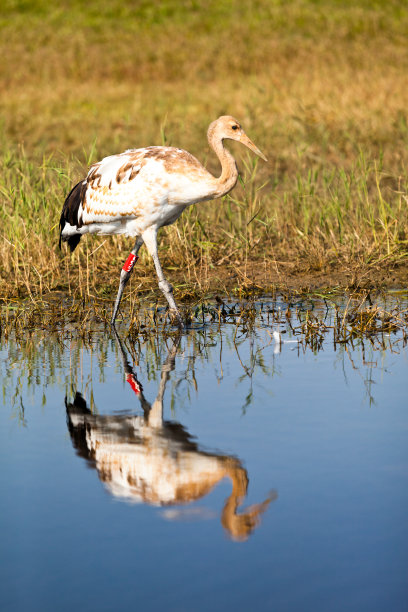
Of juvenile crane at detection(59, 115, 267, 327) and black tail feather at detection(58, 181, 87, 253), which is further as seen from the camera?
black tail feather at detection(58, 181, 87, 253)

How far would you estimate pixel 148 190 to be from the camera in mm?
6871

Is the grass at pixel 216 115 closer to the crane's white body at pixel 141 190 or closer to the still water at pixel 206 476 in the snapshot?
the crane's white body at pixel 141 190

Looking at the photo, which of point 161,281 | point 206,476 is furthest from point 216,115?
point 206,476

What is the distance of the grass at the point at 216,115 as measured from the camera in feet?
27.1

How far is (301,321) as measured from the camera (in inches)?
267

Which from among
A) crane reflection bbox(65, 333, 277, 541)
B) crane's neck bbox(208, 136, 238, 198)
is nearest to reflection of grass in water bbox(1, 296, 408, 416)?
crane reflection bbox(65, 333, 277, 541)

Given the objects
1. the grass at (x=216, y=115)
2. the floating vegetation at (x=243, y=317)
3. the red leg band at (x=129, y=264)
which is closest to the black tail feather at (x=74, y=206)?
the grass at (x=216, y=115)

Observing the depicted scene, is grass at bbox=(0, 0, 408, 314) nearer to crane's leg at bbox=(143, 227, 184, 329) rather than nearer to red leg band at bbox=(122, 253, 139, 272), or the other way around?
red leg band at bbox=(122, 253, 139, 272)

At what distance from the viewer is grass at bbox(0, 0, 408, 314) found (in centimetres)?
825

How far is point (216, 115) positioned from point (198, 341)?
946cm

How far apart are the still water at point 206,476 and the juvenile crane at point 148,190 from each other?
112 centimetres

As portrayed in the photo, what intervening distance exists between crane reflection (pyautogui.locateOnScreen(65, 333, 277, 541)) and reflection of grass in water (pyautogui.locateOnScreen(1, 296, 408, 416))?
0.28m

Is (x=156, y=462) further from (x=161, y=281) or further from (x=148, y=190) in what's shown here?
(x=148, y=190)

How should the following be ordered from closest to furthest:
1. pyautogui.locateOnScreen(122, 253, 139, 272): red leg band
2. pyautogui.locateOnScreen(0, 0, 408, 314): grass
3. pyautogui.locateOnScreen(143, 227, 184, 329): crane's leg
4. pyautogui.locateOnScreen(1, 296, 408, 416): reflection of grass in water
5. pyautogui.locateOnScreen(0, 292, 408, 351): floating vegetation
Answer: pyautogui.locateOnScreen(1, 296, 408, 416): reflection of grass in water < pyautogui.locateOnScreen(0, 292, 408, 351): floating vegetation < pyautogui.locateOnScreen(143, 227, 184, 329): crane's leg < pyautogui.locateOnScreen(122, 253, 139, 272): red leg band < pyautogui.locateOnScreen(0, 0, 408, 314): grass
